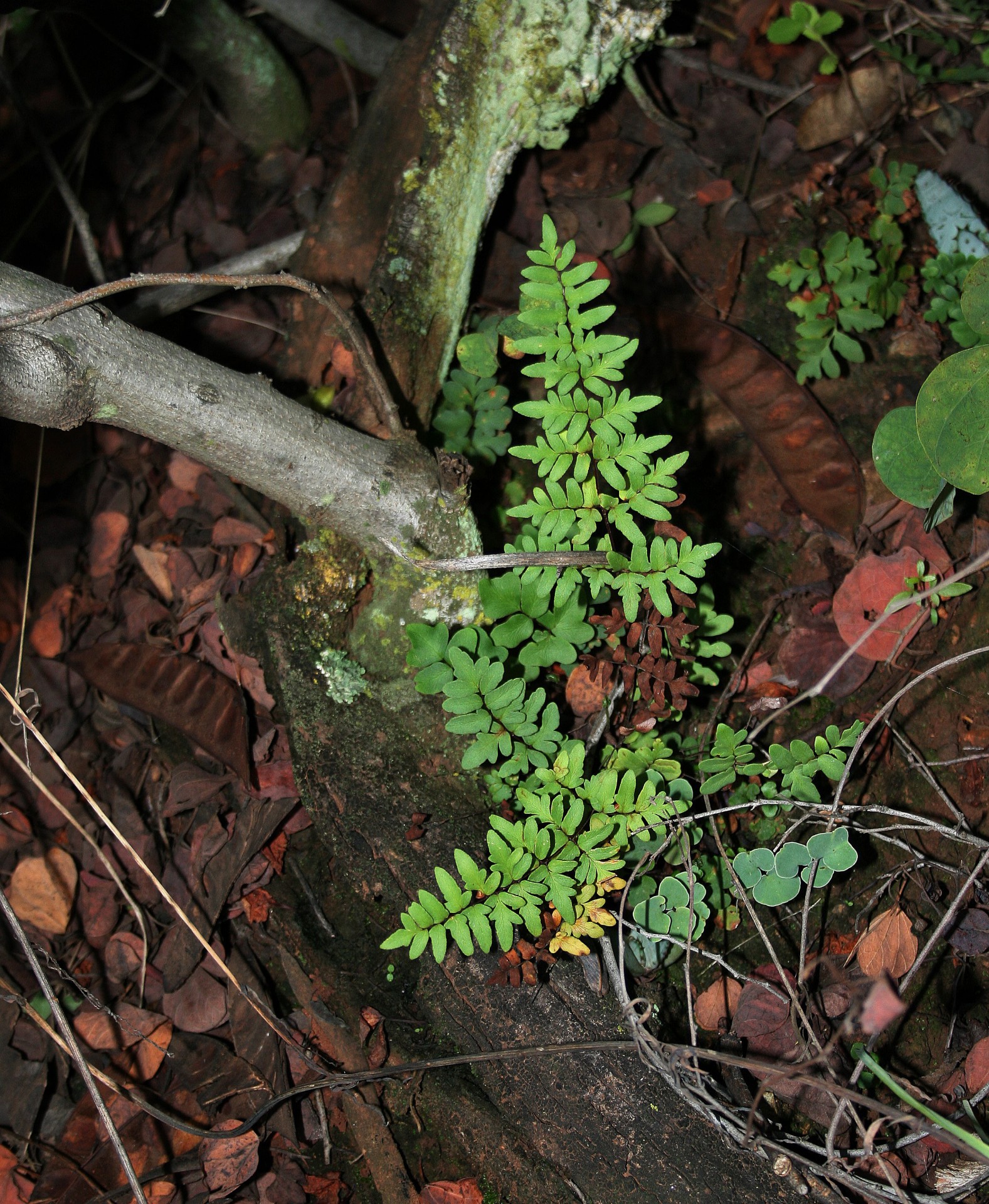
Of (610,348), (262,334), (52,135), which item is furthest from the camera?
(52,135)

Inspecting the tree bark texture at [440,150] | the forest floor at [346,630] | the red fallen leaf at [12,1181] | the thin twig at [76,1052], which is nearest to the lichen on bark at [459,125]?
the tree bark texture at [440,150]

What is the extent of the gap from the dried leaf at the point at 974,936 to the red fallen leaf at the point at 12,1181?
272 centimetres

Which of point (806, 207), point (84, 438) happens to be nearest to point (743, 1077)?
point (806, 207)

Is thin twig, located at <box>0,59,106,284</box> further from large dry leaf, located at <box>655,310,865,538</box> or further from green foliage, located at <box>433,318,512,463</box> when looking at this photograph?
large dry leaf, located at <box>655,310,865,538</box>

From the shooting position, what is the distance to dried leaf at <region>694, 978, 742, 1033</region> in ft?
6.68

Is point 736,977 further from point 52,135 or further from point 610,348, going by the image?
point 52,135

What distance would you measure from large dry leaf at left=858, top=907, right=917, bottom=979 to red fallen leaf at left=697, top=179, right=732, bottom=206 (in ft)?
8.37

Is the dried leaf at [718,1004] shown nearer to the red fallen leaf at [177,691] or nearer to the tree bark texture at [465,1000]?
the tree bark texture at [465,1000]

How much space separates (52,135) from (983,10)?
402 cm

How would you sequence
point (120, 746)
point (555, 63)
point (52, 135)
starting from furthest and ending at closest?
point (52, 135) < point (120, 746) < point (555, 63)

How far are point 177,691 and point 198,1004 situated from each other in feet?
3.21

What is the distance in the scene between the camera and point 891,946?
6.81 feet

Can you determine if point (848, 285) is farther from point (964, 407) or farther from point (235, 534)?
point (235, 534)

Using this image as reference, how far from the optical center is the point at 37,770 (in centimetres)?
288
